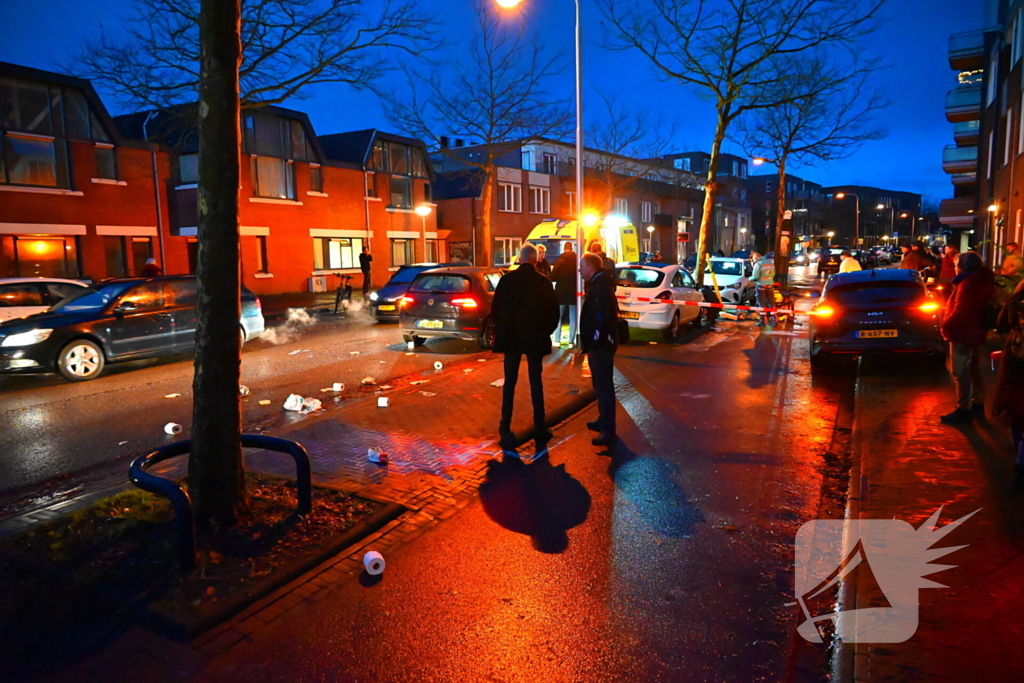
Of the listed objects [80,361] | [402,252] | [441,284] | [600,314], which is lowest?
[80,361]

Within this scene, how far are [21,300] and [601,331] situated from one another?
11.1 m

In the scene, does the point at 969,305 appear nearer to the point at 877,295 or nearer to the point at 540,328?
the point at 877,295

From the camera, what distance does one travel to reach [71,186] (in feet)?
73.2

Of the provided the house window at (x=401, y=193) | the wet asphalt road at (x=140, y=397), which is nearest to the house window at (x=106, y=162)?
the wet asphalt road at (x=140, y=397)

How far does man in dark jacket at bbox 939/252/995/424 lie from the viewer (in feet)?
23.2

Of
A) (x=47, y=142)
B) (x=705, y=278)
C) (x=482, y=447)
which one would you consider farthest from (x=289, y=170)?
(x=482, y=447)

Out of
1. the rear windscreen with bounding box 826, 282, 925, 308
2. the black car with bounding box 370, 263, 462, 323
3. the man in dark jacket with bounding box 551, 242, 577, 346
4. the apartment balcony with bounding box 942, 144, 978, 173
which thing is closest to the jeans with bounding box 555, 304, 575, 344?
the man in dark jacket with bounding box 551, 242, 577, 346

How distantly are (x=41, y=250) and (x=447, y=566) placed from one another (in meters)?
22.4

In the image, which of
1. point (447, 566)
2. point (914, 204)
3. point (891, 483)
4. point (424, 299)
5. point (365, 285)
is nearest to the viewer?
point (447, 566)

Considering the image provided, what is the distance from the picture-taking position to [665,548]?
456 centimetres

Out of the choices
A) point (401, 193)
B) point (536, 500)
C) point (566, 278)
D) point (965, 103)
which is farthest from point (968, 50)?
point (536, 500)

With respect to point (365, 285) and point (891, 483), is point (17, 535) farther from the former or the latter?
point (365, 285)

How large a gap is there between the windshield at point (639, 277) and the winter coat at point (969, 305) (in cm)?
734

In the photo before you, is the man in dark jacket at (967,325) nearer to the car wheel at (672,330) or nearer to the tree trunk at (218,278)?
the tree trunk at (218,278)
